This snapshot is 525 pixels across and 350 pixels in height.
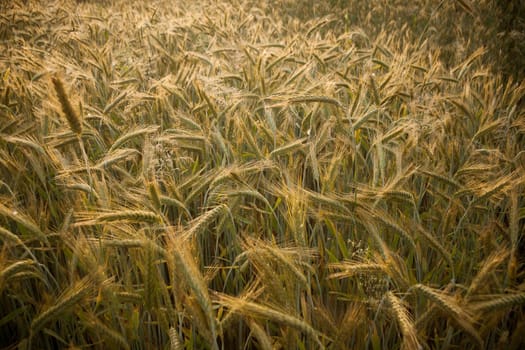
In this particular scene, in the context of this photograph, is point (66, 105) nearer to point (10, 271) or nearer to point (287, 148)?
point (10, 271)

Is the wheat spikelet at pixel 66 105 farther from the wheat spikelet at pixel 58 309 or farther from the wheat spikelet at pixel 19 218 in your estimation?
the wheat spikelet at pixel 58 309

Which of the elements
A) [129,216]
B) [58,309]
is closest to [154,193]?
[129,216]

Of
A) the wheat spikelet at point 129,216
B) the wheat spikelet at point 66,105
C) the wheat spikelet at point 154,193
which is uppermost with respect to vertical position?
the wheat spikelet at point 66,105

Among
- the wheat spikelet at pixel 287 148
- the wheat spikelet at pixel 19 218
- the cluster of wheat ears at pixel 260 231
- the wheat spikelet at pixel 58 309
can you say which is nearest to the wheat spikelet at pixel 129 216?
the cluster of wheat ears at pixel 260 231

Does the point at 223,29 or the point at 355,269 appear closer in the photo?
the point at 355,269

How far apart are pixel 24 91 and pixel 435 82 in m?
2.98

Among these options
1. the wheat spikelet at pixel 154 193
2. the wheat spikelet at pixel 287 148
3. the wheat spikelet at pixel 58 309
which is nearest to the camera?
the wheat spikelet at pixel 58 309

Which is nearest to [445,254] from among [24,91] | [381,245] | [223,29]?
[381,245]

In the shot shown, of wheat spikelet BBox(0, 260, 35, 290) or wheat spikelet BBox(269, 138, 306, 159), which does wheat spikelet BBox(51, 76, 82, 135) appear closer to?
wheat spikelet BBox(0, 260, 35, 290)

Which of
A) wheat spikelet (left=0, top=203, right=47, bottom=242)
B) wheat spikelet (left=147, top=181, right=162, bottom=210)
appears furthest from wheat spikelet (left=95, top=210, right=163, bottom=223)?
wheat spikelet (left=0, top=203, right=47, bottom=242)

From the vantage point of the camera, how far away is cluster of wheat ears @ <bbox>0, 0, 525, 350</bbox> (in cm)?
104

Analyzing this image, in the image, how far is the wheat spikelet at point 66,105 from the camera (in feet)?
3.96

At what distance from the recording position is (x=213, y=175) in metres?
1.62

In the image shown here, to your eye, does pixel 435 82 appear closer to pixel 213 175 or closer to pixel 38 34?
pixel 213 175
